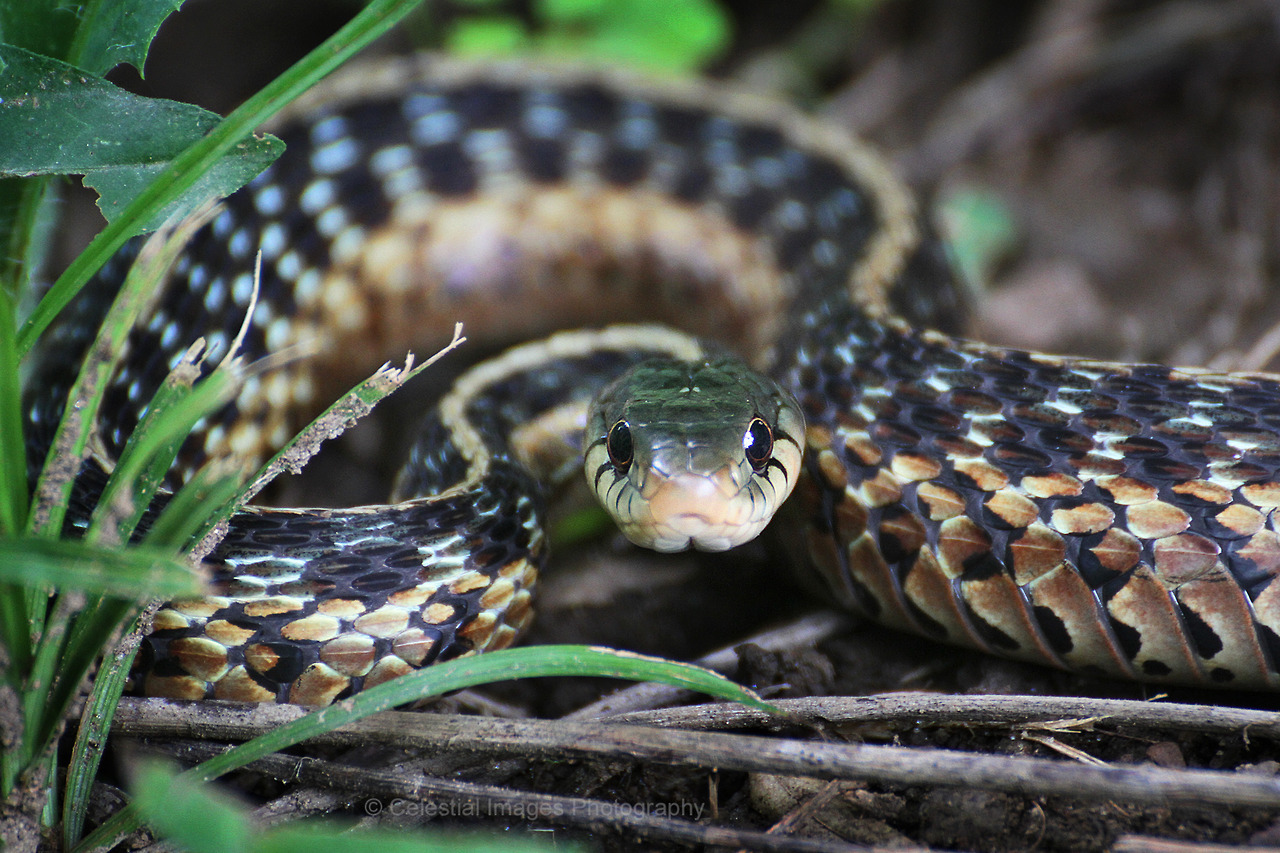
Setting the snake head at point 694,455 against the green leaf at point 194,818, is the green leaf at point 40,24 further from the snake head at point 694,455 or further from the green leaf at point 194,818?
the green leaf at point 194,818

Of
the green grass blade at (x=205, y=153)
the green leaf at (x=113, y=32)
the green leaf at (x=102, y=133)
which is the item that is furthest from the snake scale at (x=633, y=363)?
the green leaf at (x=113, y=32)

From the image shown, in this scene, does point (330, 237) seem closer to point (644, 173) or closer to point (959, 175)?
point (644, 173)

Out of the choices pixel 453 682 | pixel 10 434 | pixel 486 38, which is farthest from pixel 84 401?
pixel 486 38

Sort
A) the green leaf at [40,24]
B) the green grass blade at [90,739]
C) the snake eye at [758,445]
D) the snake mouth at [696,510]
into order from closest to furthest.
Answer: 1. the green grass blade at [90,739]
2. the green leaf at [40,24]
3. the snake mouth at [696,510]
4. the snake eye at [758,445]

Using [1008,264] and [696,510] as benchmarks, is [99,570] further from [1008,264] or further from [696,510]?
[1008,264]

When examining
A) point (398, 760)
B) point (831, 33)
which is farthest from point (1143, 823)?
point (831, 33)

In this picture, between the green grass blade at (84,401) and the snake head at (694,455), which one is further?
the snake head at (694,455)
